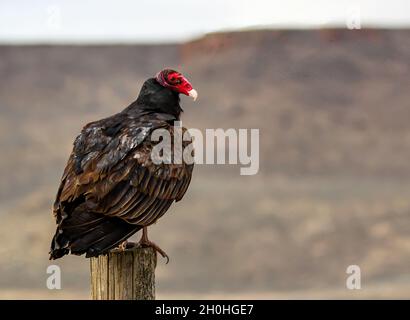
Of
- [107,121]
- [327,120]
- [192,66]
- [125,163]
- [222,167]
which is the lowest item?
[125,163]

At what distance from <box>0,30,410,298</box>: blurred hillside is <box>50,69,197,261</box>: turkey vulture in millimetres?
13753

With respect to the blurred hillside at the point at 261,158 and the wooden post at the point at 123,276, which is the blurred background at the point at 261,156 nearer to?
the blurred hillside at the point at 261,158

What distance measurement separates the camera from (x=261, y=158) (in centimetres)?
3019

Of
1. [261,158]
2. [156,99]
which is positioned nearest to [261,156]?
[261,158]

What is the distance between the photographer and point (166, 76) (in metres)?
6.72

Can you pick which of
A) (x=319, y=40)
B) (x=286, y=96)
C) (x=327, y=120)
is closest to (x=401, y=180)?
(x=327, y=120)

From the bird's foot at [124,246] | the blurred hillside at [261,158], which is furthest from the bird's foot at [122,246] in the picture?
the blurred hillside at [261,158]

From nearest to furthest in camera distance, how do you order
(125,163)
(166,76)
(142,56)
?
(125,163), (166,76), (142,56)

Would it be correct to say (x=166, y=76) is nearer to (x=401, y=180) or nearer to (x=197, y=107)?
(x=401, y=180)

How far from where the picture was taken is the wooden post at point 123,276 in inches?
201

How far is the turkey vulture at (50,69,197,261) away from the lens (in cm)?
520

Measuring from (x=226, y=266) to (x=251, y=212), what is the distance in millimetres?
2929

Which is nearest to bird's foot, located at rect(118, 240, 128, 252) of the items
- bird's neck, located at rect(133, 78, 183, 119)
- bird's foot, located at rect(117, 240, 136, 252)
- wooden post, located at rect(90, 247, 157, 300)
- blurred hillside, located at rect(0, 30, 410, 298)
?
bird's foot, located at rect(117, 240, 136, 252)

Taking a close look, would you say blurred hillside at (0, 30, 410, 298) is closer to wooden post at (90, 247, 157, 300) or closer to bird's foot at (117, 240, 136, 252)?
bird's foot at (117, 240, 136, 252)
